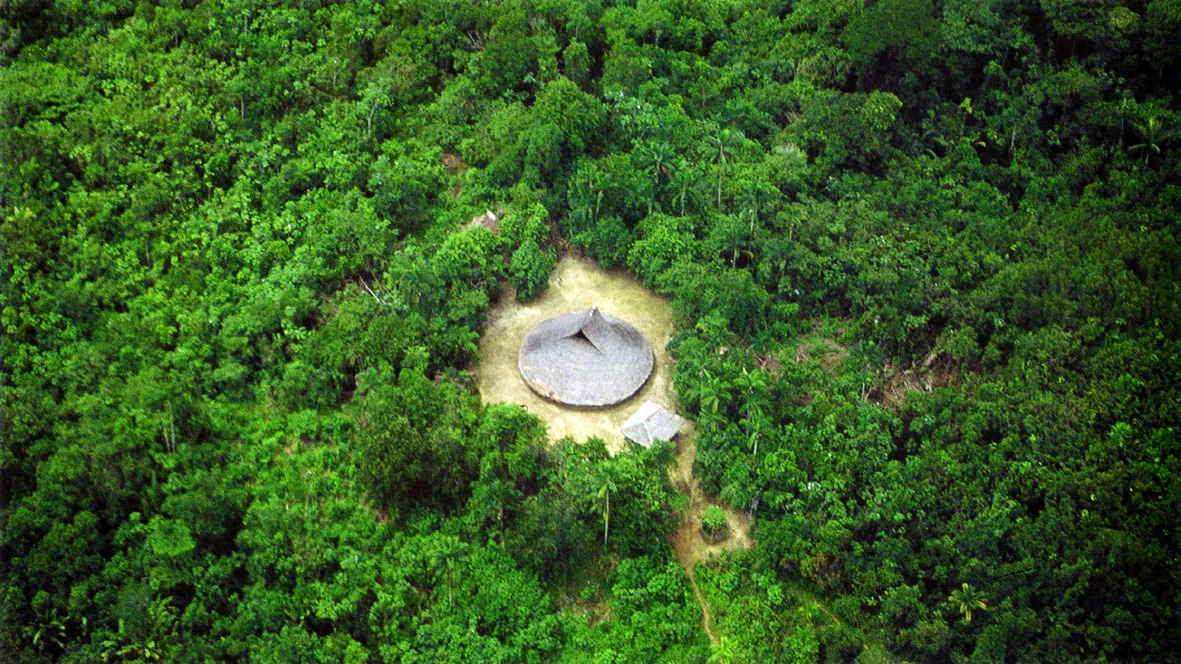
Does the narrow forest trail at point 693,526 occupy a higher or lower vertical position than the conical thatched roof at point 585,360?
lower

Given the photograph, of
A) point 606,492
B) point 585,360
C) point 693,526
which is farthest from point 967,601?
point 585,360

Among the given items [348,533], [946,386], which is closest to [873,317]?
[946,386]

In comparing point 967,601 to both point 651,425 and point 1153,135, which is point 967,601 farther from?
point 1153,135

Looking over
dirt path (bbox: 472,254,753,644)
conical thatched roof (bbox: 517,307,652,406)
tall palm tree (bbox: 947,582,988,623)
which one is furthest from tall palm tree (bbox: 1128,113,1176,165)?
tall palm tree (bbox: 947,582,988,623)

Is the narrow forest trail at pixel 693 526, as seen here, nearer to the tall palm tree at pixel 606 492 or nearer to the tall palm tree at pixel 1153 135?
the tall palm tree at pixel 606 492

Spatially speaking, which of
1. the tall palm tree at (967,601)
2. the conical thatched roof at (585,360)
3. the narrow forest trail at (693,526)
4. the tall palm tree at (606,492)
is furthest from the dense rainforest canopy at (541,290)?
the conical thatched roof at (585,360)

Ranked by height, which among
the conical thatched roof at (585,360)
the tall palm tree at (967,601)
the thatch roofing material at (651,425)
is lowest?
the tall palm tree at (967,601)

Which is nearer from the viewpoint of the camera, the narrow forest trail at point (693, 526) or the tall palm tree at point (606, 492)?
the tall palm tree at point (606, 492)
